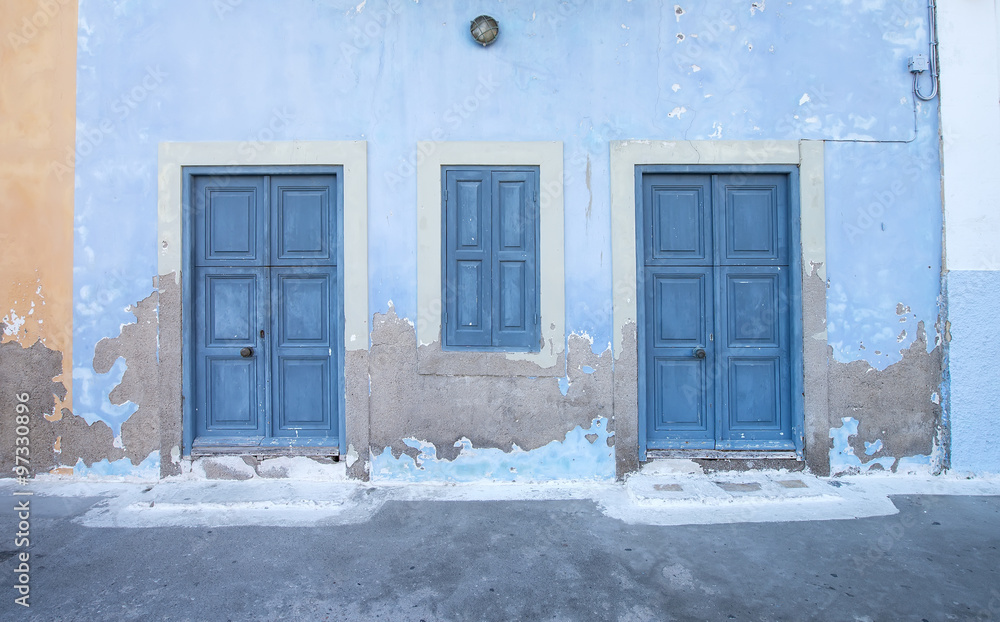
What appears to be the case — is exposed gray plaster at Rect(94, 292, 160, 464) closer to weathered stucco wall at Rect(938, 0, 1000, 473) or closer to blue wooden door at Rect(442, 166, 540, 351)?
blue wooden door at Rect(442, 166, 540, 351)

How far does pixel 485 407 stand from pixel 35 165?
3921 mm

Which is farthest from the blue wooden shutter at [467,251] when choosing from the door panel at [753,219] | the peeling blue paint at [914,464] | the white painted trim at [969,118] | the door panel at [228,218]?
the white painted trim at [969,118]

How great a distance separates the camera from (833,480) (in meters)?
4.02

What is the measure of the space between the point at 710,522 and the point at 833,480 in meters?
1.29

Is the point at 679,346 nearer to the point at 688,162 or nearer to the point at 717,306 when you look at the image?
the point at 717,306

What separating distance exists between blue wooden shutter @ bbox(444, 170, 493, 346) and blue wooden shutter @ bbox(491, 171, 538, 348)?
0.21 feet

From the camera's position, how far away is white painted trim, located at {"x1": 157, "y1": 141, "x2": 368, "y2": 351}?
407 centimetres

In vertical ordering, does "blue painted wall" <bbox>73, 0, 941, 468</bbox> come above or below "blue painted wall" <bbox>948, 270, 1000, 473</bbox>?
above

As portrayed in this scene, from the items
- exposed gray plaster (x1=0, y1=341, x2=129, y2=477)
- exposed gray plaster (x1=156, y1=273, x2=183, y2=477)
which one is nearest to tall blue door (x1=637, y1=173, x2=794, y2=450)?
exposed gray plaster (x1=156, y1=273, x2=183, y2=477)

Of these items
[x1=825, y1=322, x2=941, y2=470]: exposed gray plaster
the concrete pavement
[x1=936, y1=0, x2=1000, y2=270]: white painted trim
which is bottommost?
the concrete pavement

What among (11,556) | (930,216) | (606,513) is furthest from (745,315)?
(11,556)

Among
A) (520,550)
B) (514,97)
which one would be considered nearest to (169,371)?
(520,550)

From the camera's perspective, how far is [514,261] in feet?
13.5

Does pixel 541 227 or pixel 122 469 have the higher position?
pixel 541 227
